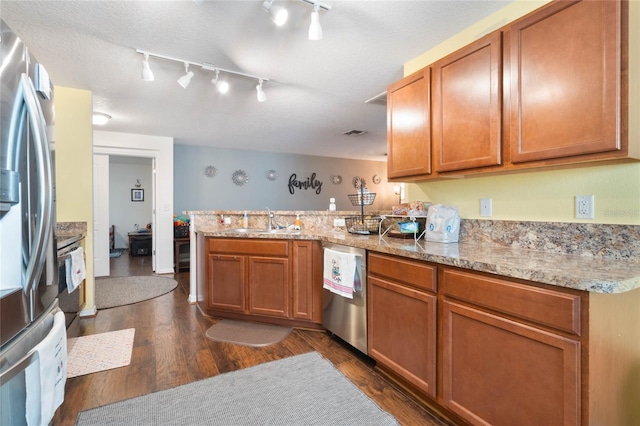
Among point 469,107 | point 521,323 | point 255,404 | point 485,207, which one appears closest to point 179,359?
point 255,404

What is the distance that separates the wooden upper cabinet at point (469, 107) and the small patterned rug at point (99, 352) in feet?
8.59

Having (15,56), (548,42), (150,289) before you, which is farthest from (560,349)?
(150,289)

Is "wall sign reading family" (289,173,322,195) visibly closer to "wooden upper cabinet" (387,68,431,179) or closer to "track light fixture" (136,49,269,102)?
"track light fixture" (136,49,269,102)

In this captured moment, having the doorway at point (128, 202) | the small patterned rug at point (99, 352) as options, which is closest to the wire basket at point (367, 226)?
the small patterned rug at point (99, 352)

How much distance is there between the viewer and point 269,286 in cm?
280

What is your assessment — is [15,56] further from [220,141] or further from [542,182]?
[220,141]

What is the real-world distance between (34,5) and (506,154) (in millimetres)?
2838

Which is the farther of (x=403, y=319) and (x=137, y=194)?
(x=137, y=194)

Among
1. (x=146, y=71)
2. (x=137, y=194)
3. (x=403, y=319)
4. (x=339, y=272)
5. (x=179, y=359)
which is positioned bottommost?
(x=179, y=359)

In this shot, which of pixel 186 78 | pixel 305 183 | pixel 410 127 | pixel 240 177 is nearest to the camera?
pixel 410 127

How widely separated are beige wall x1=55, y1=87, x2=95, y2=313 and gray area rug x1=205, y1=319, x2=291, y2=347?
1450mm

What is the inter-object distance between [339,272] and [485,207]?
3.55 ft

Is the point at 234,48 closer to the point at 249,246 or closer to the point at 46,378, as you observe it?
the point at 249,246

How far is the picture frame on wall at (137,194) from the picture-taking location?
773 centimetres
